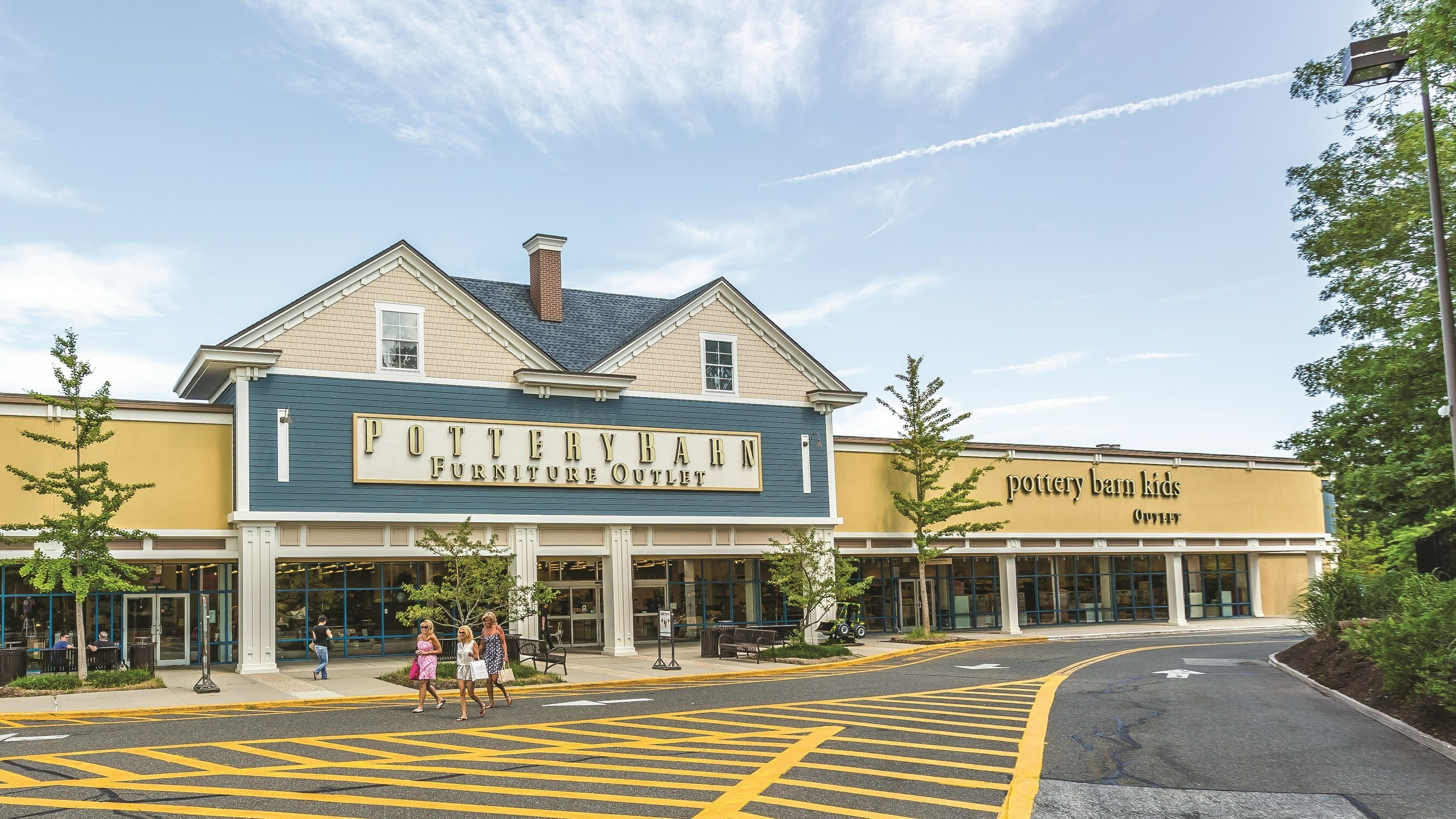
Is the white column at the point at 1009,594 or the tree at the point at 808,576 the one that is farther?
the white column at the point at 1009,594

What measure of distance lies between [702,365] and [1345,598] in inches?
718

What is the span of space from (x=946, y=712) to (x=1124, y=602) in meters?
32.4

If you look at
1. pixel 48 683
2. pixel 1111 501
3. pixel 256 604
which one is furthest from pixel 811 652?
pixel 1111 501

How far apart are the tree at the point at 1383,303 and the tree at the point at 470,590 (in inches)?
721

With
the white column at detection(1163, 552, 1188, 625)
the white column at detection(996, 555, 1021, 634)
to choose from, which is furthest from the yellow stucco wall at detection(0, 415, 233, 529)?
the white column at detection(1163, 552, 1188, 625)

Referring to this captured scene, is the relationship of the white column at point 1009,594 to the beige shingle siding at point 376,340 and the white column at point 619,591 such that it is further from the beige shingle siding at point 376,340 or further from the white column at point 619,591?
the beige shingle siding at point 376,340

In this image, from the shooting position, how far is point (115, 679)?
939 inches

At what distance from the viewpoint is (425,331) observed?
31.5 metres

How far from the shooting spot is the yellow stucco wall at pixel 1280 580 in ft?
165

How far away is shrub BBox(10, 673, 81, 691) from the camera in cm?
2295

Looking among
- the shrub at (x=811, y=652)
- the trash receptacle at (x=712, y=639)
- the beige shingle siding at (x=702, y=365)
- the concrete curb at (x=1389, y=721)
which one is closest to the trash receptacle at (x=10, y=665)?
the trash receptacle at (x=712, y=639)

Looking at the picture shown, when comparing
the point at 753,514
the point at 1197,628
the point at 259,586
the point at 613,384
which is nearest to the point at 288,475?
the point at 259,586

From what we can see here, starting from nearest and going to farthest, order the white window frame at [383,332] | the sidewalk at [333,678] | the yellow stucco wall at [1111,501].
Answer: the sidewalk at [333,678] → the white window frame at [383,332] → the yellow stucco wall at [1111,501]

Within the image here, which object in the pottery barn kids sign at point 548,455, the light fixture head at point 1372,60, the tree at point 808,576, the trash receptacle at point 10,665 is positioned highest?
the light fixture head at point 1372,60
